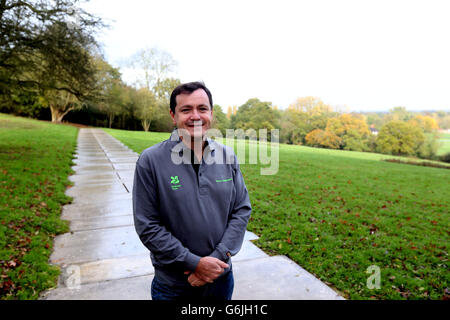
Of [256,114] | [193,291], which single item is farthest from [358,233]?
[256,114]

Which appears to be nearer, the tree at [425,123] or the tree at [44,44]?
the tree at [44,44]

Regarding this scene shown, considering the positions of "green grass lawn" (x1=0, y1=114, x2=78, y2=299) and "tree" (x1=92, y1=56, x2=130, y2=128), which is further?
"tree" (x1=92, y1=56, x2=130, y2=128)

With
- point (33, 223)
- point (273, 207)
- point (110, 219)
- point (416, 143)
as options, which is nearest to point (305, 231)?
point (273, 207)

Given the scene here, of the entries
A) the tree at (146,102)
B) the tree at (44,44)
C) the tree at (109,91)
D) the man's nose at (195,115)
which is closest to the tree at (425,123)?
the tree at (146,102)

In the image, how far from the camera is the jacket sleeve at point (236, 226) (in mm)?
1686

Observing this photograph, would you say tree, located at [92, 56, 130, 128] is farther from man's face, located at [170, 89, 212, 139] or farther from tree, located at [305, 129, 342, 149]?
tree, located at [305, 129, 342, 149]

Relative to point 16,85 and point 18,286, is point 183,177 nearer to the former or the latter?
point 18,286

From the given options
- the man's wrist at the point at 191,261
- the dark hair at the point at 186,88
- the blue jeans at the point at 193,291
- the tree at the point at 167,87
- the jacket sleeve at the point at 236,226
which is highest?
the tree at the point at 167,87

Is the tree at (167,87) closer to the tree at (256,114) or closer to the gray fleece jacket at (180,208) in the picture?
the gray fleece jacket at (180,208)

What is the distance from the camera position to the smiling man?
1.59m

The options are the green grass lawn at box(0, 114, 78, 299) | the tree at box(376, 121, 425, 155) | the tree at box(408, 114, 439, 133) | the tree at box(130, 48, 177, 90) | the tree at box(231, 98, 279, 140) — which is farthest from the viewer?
the tree at box(231, 98, 279, 140)

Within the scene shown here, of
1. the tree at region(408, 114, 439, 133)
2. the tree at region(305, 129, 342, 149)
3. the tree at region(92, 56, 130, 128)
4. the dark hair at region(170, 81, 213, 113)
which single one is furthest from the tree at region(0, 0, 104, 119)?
the tree at region(408, 114, 439, 133)

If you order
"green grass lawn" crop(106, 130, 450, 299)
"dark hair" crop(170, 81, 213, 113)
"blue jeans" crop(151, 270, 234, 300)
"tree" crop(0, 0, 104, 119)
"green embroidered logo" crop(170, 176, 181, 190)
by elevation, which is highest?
"tree" crop(0, 0, 104, 119)

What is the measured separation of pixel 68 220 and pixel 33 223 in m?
0.49
